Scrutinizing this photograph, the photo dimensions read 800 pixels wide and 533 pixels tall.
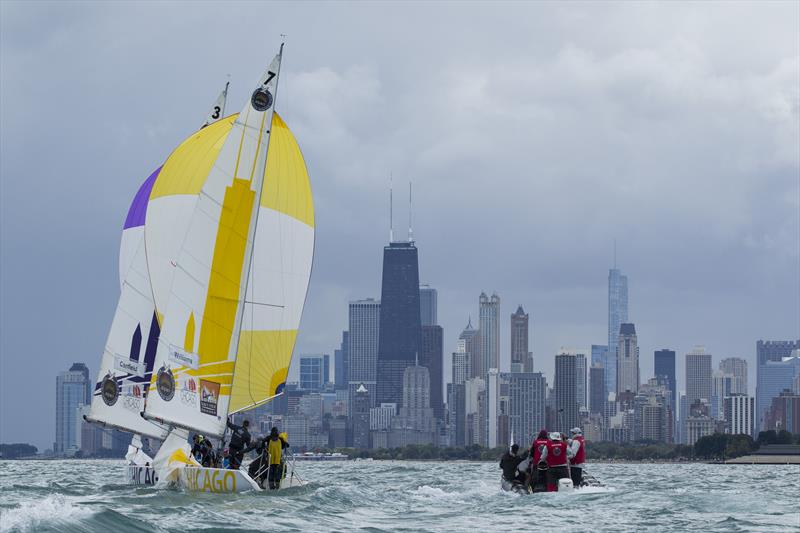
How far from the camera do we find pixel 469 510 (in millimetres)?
33438

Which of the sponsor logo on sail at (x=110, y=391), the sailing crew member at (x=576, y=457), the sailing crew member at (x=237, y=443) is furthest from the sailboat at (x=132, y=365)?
the sailing crew member at (x=576, y=457)

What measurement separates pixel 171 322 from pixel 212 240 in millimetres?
2154

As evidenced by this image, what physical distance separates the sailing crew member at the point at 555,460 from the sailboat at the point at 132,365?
9974mm

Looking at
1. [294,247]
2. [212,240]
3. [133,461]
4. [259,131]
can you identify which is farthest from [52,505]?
[133,461]

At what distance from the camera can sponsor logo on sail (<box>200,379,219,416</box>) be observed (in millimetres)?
33375

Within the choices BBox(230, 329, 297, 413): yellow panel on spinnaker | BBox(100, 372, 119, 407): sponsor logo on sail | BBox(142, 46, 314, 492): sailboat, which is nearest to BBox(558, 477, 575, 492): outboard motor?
BBox(230, 329, 297, 413): yellow panel on spinnaker

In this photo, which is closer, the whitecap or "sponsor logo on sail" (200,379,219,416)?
the whitecap

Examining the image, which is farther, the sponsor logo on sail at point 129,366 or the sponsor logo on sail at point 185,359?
the sponsor logo on sail at point 129,366

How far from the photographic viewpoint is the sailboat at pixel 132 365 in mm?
39312

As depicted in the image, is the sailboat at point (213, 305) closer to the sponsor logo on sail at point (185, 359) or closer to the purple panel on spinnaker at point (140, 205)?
the sponsor logo on sail at point (185, 359)

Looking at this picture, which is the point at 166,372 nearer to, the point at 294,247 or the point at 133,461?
the point at 294,247

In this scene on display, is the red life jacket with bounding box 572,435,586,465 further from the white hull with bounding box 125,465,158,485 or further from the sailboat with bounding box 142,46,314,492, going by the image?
the white hull with bounding box 125,465,158,485

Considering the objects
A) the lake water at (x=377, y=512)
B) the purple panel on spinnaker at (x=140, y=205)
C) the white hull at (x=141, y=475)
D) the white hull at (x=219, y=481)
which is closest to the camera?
the lake water at (x=377, y=512)

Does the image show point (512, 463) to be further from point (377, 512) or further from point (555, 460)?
point (377, 512)
